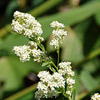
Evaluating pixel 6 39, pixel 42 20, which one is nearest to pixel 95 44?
pixel 42 20

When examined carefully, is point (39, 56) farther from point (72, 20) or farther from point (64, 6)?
point (64, 6)

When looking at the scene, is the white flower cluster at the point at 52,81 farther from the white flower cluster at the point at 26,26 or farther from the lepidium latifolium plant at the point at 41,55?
the white flower cluster at the point at 26,26

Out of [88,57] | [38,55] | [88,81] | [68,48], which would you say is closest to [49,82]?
[38,55]

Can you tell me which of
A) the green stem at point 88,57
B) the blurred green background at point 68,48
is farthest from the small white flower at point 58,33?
the green stem at point 88,57

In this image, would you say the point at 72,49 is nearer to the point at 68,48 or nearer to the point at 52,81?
the point at 68,48

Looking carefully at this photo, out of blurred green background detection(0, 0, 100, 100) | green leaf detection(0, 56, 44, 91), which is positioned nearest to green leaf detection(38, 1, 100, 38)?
blurred green background detection(0, 0, 100, 100)

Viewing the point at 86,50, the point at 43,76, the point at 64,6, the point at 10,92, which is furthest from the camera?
the point at 64,6

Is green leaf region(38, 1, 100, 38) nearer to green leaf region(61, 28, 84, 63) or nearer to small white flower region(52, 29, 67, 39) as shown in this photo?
green leaf region(61, 28, 84, 63)
